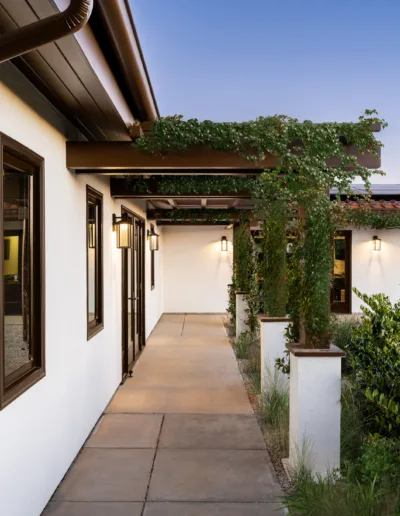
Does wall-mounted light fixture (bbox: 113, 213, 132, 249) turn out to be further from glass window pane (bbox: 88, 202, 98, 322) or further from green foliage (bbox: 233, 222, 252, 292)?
green foliage (bbox: 233, 222, 252, 292)

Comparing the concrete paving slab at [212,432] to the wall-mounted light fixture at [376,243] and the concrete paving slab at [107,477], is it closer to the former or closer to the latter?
the concrete paving slab at [107,477]

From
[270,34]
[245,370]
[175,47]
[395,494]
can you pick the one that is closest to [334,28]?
[270,34]

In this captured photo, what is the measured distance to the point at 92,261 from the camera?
5246 millimetres

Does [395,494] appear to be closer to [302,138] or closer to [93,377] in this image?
[302,138]

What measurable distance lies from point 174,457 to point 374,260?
8787mm

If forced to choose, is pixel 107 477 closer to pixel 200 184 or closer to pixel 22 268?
pixel 22 268

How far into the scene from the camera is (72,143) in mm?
4059

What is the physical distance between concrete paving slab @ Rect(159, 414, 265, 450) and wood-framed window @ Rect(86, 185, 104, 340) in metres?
→ 1.27

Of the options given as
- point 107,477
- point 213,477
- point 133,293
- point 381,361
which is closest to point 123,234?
point 133,293

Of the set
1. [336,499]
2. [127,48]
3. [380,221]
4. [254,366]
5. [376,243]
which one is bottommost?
[254,366]

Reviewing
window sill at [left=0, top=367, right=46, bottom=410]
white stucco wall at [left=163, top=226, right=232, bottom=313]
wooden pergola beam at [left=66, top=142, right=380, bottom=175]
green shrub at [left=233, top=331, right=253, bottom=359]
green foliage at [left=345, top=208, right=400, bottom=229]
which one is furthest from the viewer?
white stucco wall at [left=163, top=226, right=232, bottom=313]

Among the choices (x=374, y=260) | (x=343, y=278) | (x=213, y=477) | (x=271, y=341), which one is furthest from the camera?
(x=343, y=278)

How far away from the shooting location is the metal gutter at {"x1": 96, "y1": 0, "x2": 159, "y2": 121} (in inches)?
101

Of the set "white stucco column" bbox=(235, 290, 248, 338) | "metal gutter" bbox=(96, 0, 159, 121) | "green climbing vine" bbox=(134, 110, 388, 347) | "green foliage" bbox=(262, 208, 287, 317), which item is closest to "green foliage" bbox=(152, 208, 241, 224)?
"white stucco column" bbox=(235, 290, 248, 338)
